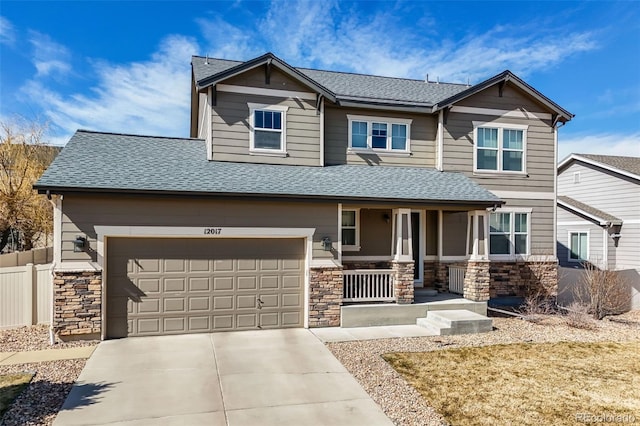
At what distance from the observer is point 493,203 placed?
11.1 meters

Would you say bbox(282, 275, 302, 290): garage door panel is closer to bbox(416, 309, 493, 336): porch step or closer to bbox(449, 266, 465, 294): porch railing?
bbox(416, 309, 493, 336): porch step

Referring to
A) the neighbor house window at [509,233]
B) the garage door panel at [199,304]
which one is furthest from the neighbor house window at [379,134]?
the garage door panel at [199,304]

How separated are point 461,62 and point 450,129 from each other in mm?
5290

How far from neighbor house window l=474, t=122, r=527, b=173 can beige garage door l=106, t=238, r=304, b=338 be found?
7.15 meters

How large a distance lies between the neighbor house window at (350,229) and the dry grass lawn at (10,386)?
26.3ft

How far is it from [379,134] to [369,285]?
16.1ft

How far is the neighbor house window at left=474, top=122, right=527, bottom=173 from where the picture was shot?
13141mm

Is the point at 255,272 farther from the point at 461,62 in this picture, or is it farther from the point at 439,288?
the point at 461,62

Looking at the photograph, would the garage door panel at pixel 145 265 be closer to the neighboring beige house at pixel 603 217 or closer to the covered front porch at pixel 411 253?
the covered front porch at pixel 411 253

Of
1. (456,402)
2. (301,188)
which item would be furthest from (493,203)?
(456,402)

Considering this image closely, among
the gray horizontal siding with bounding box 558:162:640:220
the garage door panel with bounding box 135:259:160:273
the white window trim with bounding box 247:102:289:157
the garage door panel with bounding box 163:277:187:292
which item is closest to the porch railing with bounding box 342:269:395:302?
the white window trim with bounding box 247:102:289:157

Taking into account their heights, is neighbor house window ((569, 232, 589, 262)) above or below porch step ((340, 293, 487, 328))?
above

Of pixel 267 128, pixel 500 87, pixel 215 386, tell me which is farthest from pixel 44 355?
pixel 500 87

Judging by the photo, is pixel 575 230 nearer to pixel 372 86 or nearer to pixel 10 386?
pixel 372 86
